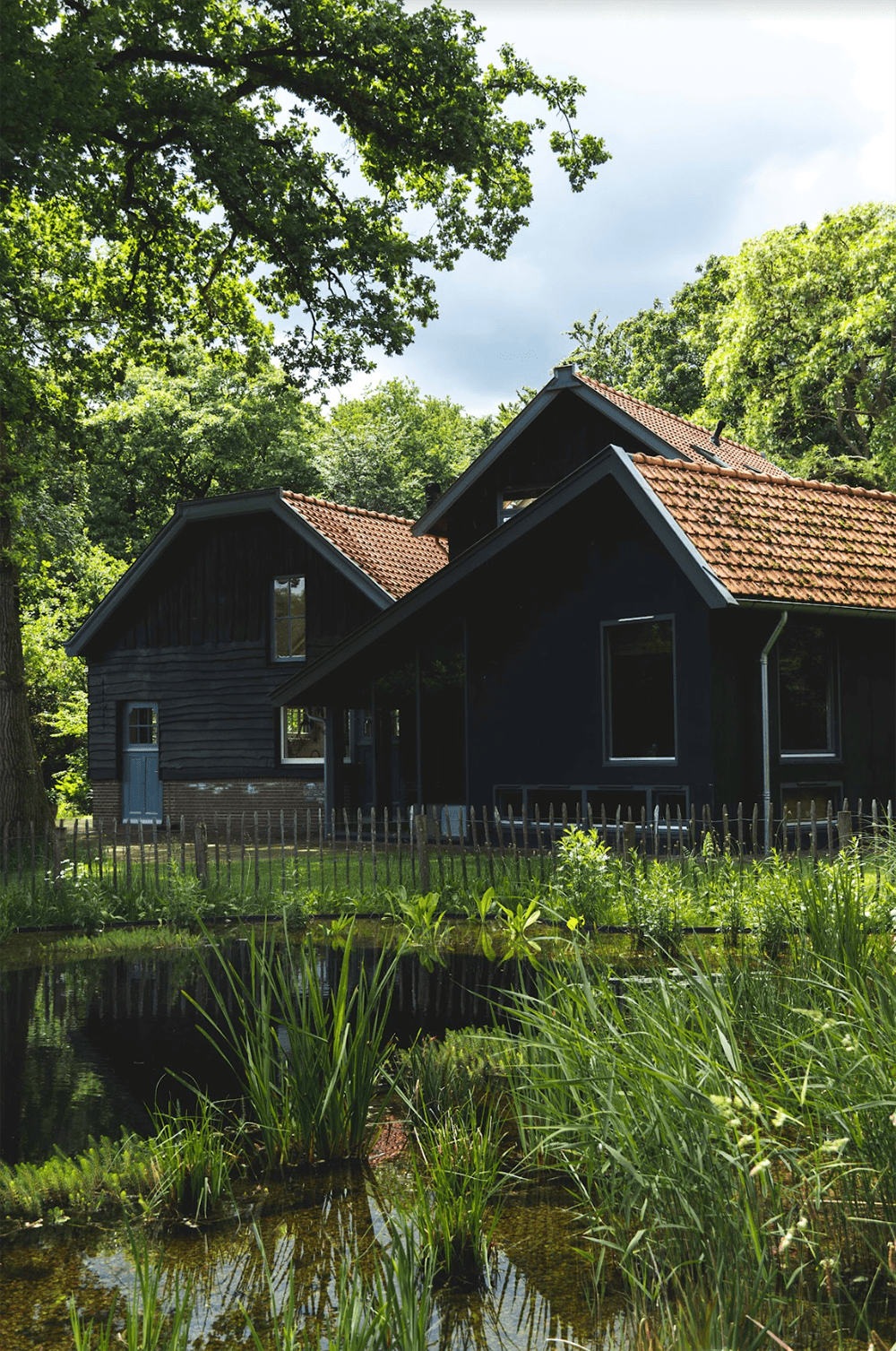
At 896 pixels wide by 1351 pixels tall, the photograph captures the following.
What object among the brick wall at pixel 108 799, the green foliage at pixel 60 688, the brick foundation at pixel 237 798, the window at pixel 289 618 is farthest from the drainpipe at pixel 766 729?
the green foliage at pixel 60 688

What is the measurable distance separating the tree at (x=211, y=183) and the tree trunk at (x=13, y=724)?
0.08ft

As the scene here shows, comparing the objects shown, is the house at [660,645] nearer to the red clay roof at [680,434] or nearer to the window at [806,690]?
the window at [806,690]

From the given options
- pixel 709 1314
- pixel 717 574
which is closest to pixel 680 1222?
pixel 709 1314

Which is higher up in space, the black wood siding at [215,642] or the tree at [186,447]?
the tree at [186,447]

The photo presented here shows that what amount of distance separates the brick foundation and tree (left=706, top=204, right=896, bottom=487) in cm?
1714

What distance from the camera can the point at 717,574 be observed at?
1446 centimetres

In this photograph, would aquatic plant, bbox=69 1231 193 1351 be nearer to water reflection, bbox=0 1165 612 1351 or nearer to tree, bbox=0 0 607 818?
water reflection, bbox=0 1165 612 1351

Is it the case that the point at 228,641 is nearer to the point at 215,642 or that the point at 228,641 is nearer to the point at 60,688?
the point at 215,642

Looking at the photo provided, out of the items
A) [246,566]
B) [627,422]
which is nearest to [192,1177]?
[627,422]

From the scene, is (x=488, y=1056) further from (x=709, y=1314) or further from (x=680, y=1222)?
(x=709, y=1314)

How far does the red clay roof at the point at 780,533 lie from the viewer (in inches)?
594

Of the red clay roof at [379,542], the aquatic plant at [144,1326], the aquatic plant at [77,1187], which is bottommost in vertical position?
the aquatic plant at [77,1187]

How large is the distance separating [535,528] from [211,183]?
23.6ft

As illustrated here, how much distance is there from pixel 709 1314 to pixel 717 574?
1187cm
